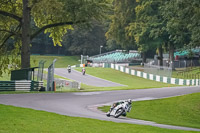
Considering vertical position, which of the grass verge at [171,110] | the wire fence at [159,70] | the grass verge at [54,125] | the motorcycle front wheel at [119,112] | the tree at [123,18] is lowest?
the grass verge at [171,110]

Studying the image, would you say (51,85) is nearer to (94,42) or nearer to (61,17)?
(61,17)

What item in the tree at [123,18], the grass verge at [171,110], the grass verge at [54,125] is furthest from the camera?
the tree at [123,18]

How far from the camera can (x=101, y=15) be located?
35.9 meters

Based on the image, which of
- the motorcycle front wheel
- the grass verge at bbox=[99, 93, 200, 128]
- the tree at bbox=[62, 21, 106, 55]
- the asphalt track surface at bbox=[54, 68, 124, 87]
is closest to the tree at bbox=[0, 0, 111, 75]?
the grass verge at bbox=[99, 93, 200, 128]

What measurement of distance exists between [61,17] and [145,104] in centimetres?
1314

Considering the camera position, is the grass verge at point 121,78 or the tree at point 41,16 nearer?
the tree at point 41,16

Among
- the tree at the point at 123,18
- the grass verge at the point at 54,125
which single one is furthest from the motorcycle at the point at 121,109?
the tree at the point at 123,18

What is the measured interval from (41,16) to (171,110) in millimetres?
18191

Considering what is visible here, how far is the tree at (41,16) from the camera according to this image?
3361 centimetres

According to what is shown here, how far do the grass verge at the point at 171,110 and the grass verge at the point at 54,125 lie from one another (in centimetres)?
580

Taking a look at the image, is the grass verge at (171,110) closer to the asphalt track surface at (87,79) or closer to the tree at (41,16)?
the tree at (41,16)

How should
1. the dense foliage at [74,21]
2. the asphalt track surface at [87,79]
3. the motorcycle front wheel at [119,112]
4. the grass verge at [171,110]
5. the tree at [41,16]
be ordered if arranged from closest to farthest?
the motorcycle front wheel at [119,112]
the grass verge at [171,110]
the dense foliage at [74,21]
the tree at [41,16]
the asphalt track surface at [87,79]

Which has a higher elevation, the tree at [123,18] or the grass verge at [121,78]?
the tree at [123,18]

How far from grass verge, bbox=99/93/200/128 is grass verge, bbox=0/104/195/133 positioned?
19.0ft
